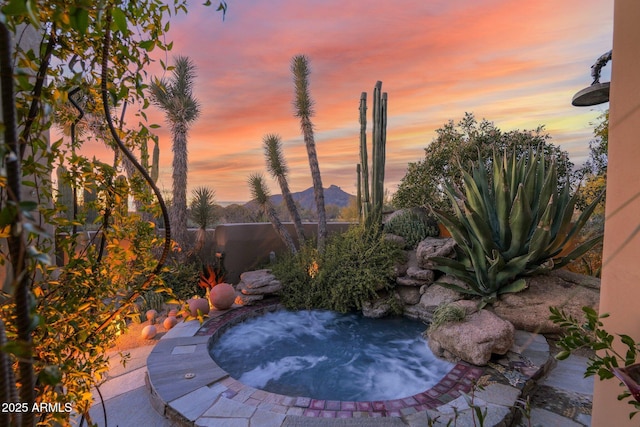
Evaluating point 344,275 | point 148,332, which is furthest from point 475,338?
point 148,332

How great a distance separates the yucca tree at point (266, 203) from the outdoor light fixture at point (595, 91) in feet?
22.4

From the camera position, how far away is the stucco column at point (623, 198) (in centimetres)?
123

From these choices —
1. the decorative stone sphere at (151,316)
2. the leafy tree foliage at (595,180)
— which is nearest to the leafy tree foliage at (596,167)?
the leafy tree foliage at (595,180)

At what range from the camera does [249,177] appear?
8703 mm

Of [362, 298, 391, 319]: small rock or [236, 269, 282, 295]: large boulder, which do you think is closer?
[362, 298, 391, 319]: small rock

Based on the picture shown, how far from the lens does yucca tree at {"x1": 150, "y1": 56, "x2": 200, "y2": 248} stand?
758cm

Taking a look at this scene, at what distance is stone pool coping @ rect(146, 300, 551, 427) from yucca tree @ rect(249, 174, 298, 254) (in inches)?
192

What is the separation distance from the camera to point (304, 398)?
283cm

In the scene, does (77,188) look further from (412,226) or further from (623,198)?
(412,226)

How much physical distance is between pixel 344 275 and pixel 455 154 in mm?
3539

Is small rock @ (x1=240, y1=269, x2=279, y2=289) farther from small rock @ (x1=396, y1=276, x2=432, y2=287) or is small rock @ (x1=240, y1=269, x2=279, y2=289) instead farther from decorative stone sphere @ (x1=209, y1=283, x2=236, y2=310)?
small rock @ (x1=396, y1=276, x2=432, y2=287)

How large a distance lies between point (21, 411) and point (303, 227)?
8.72 meters

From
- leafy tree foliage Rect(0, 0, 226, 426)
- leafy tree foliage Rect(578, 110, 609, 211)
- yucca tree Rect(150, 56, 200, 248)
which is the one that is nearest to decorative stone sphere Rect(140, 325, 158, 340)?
yucca tree Rect(150, 56, 200, 248)

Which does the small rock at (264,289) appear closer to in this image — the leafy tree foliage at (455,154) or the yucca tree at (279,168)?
the yucca tree at (279,168)
